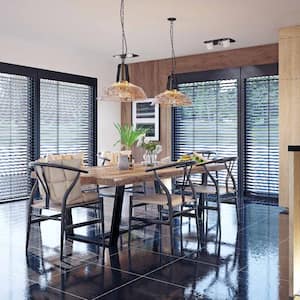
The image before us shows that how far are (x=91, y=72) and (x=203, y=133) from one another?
250cm

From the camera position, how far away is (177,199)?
4215mm

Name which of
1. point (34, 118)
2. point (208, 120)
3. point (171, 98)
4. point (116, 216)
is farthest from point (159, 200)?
point (208, 120)

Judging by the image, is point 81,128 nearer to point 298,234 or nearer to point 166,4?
point 166,4

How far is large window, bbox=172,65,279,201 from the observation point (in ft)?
22.7

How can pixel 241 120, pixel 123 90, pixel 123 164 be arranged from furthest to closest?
1. pixel 241 120
2. pixel 123 164
3. pixel 123 90

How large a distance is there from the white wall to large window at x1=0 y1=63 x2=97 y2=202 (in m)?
0.14

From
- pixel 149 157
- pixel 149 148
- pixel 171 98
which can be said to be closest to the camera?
Answer: pixel 149 148

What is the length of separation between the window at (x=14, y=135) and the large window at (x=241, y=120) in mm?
2933

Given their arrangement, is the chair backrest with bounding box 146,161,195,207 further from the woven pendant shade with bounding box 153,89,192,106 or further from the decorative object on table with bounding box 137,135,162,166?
the woven pendant shade with bounding box 153,89,192,106

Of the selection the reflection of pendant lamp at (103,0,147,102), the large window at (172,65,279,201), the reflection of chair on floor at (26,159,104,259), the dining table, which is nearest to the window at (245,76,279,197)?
the large window at (172,65,279,201)

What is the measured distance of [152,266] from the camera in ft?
11.5

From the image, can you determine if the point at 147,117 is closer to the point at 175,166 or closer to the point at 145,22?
the point at 145,22

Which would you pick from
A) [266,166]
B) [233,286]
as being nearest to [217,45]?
[266,166]

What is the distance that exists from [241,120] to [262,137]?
1.60 feet
